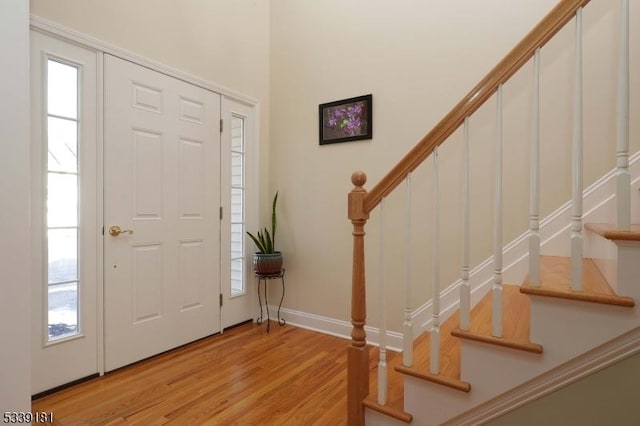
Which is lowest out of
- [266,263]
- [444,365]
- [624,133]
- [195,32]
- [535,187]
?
[444,365]

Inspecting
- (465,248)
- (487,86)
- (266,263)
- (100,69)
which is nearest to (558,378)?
(465,248)

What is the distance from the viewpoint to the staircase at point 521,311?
1.01 m

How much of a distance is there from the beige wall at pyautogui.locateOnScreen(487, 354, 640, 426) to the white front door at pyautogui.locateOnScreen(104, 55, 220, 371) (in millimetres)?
2283

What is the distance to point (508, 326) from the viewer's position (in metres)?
1.31

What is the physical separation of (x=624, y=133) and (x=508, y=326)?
0.79 m

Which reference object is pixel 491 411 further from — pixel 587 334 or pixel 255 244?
pixel 255 244

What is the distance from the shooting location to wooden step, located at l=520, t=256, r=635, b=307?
1.01 meters

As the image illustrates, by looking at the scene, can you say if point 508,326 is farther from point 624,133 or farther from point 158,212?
point 158,212

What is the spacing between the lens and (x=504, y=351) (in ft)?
3.88

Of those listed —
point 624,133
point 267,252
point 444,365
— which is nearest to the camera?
point 624,133

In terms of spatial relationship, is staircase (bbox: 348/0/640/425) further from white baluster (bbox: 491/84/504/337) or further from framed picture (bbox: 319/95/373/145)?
framed picture (bbox: 319/95/373/145)

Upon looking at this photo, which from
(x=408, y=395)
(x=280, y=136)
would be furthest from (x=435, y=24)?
(x=408, y=395)

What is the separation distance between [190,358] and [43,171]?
1537mm

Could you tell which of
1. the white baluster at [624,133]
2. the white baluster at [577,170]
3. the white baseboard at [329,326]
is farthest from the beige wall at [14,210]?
the white baluster at [624,133]
